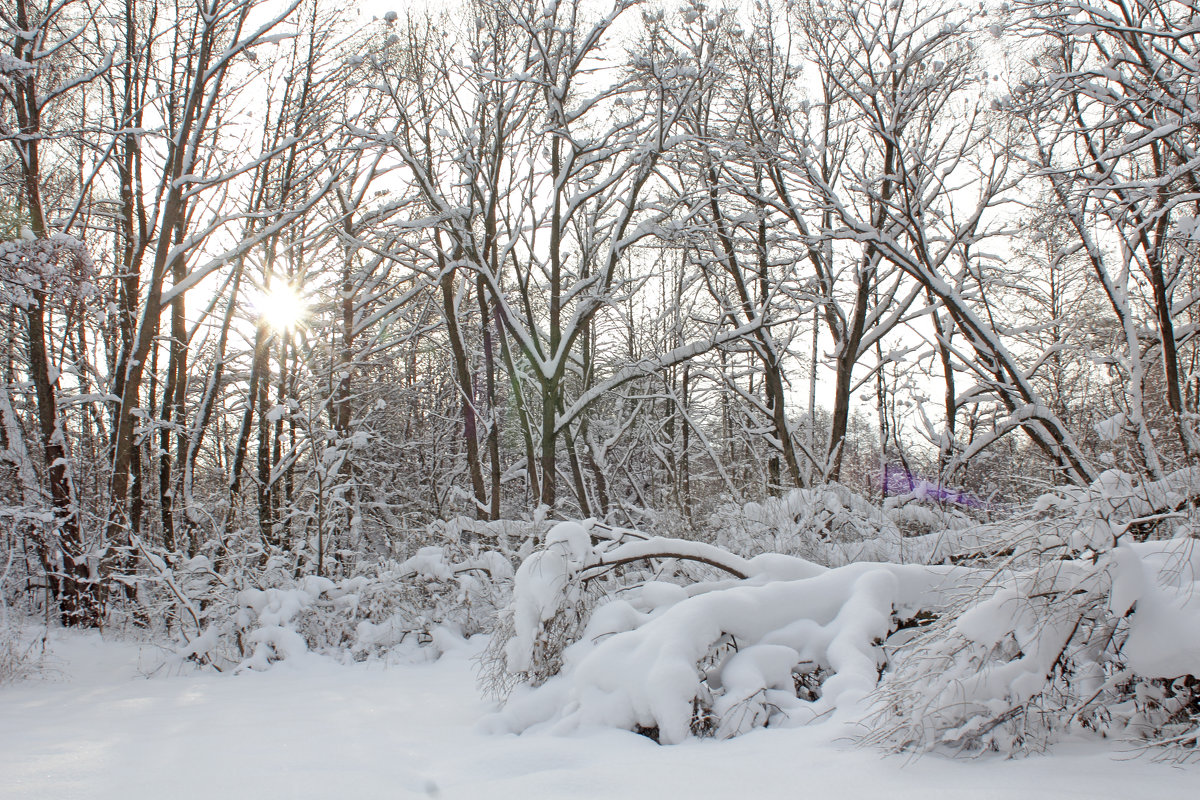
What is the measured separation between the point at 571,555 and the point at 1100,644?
268 cm

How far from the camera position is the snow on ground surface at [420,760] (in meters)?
2.36

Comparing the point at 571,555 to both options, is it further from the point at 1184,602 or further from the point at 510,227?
the point at 510,227

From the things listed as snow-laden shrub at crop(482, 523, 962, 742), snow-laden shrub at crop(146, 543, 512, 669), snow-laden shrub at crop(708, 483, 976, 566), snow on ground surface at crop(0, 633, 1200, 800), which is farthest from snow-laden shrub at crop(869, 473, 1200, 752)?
snow-laden shrub at crop(146, 543, 512, 669)

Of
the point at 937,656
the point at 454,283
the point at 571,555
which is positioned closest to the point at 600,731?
the point at 571,555

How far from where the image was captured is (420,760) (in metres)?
3.41

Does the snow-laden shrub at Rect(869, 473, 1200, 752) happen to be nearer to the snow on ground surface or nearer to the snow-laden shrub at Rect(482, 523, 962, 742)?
the snow on ground surface

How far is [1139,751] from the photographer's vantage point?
2354 mm

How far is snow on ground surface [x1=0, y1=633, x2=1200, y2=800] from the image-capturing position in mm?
2359

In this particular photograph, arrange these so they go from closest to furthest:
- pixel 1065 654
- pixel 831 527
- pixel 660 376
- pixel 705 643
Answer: pixel 1065 654 < pixel 705 643 < pixel 831 527 < pixel 660 376

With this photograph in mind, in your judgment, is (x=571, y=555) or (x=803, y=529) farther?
(x=803, y=529)

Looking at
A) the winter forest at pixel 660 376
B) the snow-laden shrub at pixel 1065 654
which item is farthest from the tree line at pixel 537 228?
the snow-laden shrub at pixel 1065 654

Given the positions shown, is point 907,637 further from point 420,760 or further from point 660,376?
point 660,376

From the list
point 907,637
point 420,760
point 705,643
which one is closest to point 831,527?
point 907,637

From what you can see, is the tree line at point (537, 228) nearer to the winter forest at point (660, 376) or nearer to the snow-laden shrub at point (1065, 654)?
the winter forest at point (660, 376)
